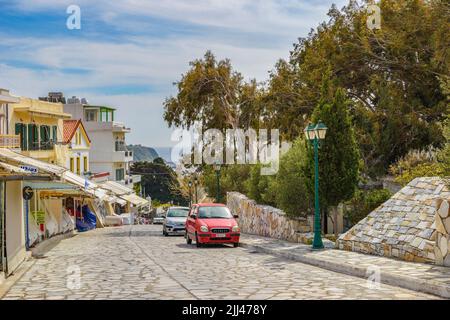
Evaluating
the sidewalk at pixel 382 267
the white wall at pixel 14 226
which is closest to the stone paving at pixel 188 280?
the sidewalk at pixel 382 267

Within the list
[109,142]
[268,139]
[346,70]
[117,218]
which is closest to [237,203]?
[268,139]

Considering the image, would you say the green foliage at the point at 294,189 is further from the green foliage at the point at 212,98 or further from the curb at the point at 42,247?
the green foliage at the point at 212,98

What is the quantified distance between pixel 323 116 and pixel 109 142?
206 feet

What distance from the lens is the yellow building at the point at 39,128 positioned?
3912 cm

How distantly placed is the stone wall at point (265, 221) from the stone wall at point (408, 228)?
520cm

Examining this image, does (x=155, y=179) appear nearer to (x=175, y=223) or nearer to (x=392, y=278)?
(x=175, y=223)

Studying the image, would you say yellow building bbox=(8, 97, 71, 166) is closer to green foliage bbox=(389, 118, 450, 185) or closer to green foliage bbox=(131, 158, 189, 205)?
green foliage bbox=(389, 118, 450, 185)

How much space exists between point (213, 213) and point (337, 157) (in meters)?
6.42

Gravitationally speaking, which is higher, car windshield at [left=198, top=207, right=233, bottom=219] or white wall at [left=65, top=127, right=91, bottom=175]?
white wall at [left=65, top=127, right=91, bottom=175]

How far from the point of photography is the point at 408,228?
18.2 metres

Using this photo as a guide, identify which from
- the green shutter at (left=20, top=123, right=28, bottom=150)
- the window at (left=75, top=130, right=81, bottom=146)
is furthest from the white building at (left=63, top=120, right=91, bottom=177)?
the green shutter at (left=20, top=123, right=28, bottom=150)

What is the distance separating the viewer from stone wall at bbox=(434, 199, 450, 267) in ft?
50.2

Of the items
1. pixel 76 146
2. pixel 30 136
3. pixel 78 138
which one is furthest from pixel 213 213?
pixel 78 138

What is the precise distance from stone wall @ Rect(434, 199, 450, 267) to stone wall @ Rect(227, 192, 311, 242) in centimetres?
990
